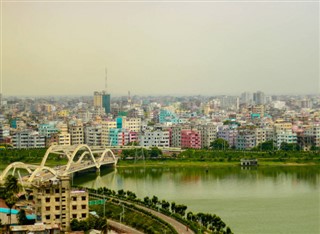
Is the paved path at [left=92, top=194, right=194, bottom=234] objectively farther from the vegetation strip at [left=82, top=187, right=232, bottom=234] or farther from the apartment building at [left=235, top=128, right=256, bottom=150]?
the apartment building at [left=235, top=128, right=256, bottom=150]

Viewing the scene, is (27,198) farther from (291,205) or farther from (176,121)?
(176,121)

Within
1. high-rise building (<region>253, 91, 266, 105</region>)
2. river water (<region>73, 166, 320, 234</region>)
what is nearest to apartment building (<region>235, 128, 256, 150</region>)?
river water (<region>73, 166, 320, 234</region>)

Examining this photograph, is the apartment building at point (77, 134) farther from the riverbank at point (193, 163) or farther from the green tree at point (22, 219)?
the green tree at point (22, 219)

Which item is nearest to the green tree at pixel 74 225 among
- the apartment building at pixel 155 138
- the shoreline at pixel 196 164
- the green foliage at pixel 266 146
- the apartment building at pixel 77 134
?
the shoreline at pixel 196 164

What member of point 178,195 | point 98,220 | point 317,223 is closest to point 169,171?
point 178,195

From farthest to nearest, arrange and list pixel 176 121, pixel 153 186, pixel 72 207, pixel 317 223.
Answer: pixel 176 121 < pixel 153 186 < pixel 317 223 < pixel 72 207
